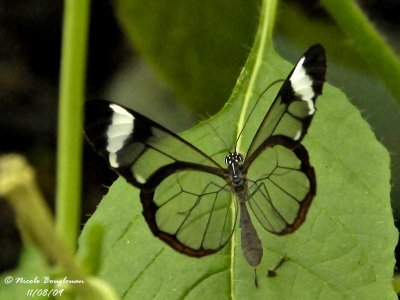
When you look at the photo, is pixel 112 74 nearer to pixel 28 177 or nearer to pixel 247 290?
pixel 247 290

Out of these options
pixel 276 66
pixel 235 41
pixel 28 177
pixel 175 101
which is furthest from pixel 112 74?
pixel 28 177

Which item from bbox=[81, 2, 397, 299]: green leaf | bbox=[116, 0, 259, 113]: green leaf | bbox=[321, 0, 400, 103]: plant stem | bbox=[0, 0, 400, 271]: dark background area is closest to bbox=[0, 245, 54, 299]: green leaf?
bbox=[81, 2, 397, 299]: green leaf

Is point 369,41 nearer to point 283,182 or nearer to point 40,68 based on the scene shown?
point 283,182

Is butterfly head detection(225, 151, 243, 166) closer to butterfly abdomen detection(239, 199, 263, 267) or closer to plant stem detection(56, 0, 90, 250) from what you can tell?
butterfly abdomen detection(239, 199, 263, 267)

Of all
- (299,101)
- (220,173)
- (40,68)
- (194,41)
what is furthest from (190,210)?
(40,68)

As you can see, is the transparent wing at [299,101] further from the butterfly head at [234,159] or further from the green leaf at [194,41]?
the green leaf at [194,41]

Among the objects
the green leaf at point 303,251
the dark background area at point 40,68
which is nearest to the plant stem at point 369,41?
the green leaf at point 303,251
